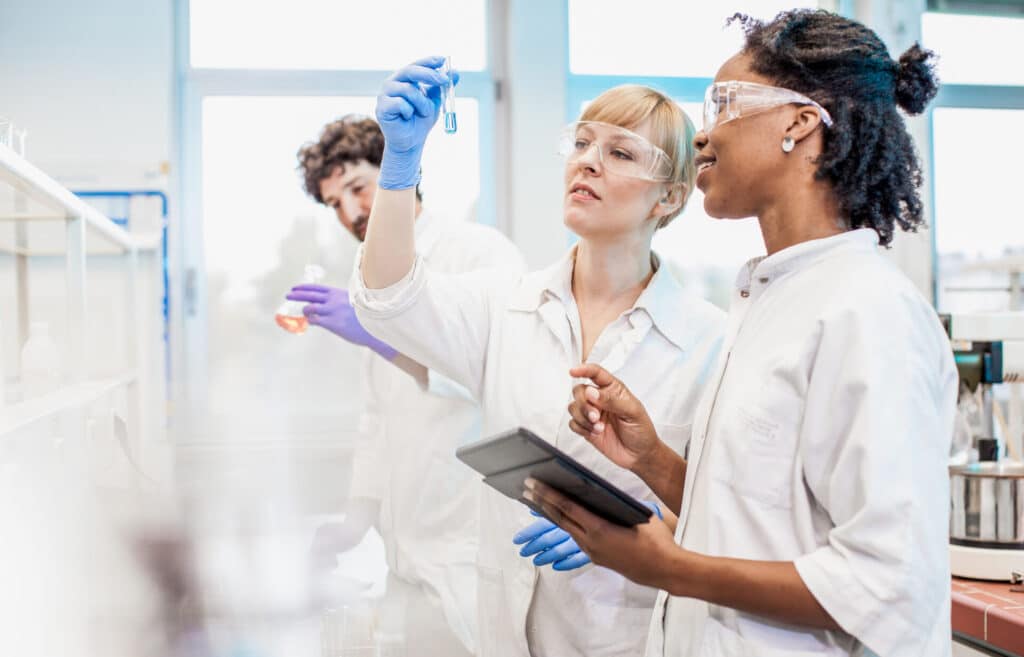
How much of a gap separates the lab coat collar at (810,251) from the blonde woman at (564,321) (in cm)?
36

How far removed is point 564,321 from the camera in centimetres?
139

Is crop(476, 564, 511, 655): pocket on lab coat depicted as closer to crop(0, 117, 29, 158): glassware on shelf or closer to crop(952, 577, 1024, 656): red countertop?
crop(952, 577, 1024, 656): red countertop

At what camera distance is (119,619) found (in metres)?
1.50

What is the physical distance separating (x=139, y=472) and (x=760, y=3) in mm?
3271

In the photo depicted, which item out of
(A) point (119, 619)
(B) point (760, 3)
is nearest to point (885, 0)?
(B) point (760, 3)

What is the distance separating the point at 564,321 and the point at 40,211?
36.4 inches

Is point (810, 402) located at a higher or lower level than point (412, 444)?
higher

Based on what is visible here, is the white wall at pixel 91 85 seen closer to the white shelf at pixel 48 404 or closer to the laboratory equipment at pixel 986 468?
the white shelf at pixel 48 404

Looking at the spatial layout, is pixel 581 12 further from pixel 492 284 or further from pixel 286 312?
pixel 492 284

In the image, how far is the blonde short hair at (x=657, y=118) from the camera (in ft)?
4.75

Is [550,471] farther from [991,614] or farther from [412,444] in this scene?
[412,444]

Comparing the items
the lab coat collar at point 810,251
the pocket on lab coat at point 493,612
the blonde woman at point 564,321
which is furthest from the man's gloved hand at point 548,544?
the lab coat collar at point 810,251

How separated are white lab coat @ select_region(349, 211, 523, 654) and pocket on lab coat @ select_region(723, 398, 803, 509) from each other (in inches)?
41.1

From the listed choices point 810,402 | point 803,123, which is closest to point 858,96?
point 803,123
